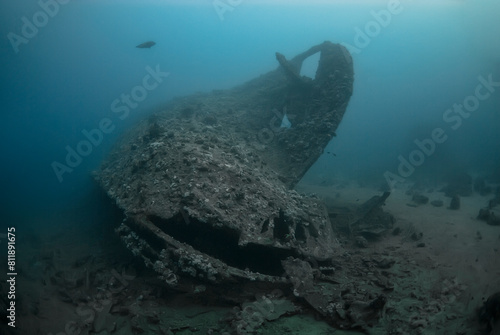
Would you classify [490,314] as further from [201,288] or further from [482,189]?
[482,189]

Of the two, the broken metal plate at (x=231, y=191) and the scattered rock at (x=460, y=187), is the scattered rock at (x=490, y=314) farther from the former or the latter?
the scattered rock at (x=460, y=187)

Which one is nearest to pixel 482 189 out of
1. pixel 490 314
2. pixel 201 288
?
pixel 490 314

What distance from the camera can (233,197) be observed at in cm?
682

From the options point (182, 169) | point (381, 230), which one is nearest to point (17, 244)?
point (182, 169)

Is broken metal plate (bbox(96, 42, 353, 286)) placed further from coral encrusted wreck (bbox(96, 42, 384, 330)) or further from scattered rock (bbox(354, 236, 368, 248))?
scattered rock (bbox(354, 236, 368, 248))

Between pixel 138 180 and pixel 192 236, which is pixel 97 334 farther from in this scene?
pixel 138 180

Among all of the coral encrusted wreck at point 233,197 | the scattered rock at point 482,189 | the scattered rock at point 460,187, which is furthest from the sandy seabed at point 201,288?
the scattered rock at point 482,189

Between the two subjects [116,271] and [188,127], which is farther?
[188,127]

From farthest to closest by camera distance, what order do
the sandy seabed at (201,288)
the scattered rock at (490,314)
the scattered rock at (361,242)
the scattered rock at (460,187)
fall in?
1. the scattered rock at (460,187)
2. the scattered rock at (361,242)
3. the sandy seabed at (201,288)
4. the scattered rock at (490,314)

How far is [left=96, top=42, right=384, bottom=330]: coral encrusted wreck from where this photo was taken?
596cm

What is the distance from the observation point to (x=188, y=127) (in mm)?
10383

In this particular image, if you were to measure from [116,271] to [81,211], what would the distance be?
9713 mm

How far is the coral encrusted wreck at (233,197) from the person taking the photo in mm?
5961

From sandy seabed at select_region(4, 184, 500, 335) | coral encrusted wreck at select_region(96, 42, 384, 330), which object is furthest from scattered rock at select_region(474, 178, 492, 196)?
coral encrusted wreck at select_region(96, 42, 384, 330)
